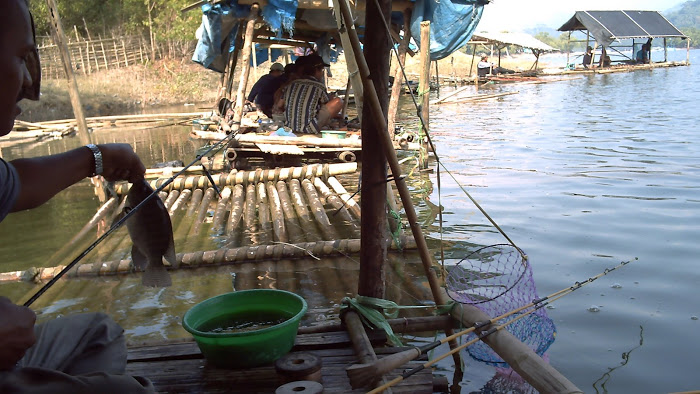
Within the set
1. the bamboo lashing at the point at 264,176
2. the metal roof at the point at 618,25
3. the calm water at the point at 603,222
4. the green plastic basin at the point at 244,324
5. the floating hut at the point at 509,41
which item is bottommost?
the calm water at the point at 603,222

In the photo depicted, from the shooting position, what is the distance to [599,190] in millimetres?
8047

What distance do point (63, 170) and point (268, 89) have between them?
9.72m

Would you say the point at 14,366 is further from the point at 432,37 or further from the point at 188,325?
A: the point at 432,37

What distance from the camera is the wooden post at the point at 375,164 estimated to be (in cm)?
317

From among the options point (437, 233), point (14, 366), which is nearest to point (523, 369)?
point (14, 366)

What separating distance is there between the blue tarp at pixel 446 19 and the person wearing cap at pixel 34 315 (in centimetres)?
741

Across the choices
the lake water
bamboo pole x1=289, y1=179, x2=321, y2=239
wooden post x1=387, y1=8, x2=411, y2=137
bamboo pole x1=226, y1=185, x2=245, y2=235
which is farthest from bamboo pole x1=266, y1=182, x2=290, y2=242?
wooden post x1=387, y1=8, x2=411, y2=137

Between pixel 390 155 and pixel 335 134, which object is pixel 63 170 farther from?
pixel 335 134

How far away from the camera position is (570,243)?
6020mm

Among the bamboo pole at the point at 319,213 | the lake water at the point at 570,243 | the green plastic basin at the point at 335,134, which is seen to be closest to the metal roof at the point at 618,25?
the lake water at the point at 570,243

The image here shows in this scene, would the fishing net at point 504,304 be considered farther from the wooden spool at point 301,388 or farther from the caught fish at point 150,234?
the caught fish at point 150,234

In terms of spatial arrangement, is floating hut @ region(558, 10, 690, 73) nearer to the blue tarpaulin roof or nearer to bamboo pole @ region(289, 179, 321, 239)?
the blue tarpaulin roof

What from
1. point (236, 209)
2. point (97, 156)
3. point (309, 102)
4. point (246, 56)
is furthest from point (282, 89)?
point (97, 156)

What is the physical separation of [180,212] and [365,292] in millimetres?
4758
